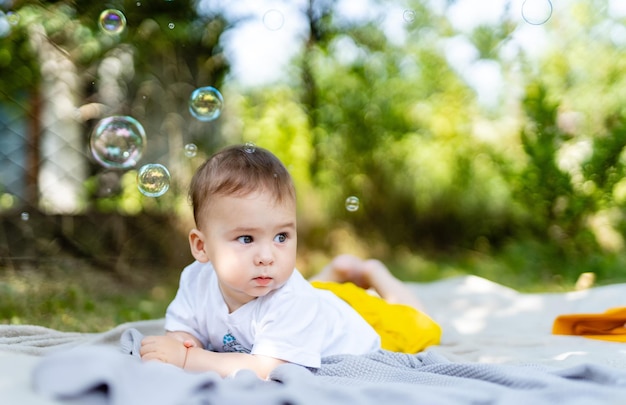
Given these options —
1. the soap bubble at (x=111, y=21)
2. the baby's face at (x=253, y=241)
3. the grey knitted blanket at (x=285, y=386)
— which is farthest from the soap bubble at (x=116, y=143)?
the grey knitted blanket at (x=285, y=386)

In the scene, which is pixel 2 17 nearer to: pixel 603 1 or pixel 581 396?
pixel 581 396

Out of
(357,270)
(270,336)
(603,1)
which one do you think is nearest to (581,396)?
(270,336)

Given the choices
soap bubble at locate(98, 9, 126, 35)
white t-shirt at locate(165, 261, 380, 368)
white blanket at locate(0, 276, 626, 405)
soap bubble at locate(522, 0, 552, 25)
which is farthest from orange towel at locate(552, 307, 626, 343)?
soap bubble at locate(98, 9, 126, 35)

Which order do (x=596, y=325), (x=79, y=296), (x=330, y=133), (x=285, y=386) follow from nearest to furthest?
(x=285, y=386)
(x=596, y=325)
(x=79, y=296)
(x=330, y=133)

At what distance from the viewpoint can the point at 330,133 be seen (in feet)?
17.6

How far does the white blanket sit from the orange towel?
2.8 inches

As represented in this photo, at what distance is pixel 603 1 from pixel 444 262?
229 centimetres

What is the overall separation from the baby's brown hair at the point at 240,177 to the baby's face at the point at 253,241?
0.06ft

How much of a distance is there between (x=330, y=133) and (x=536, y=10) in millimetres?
2235

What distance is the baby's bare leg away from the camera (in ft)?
8.37

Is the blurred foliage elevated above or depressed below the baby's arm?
above

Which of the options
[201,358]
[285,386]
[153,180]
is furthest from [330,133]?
[285,386]

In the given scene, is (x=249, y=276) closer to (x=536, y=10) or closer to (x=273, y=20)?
(x=536, y=10)

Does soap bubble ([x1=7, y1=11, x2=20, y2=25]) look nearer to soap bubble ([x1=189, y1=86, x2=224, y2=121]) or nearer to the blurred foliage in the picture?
the blurred foliage
